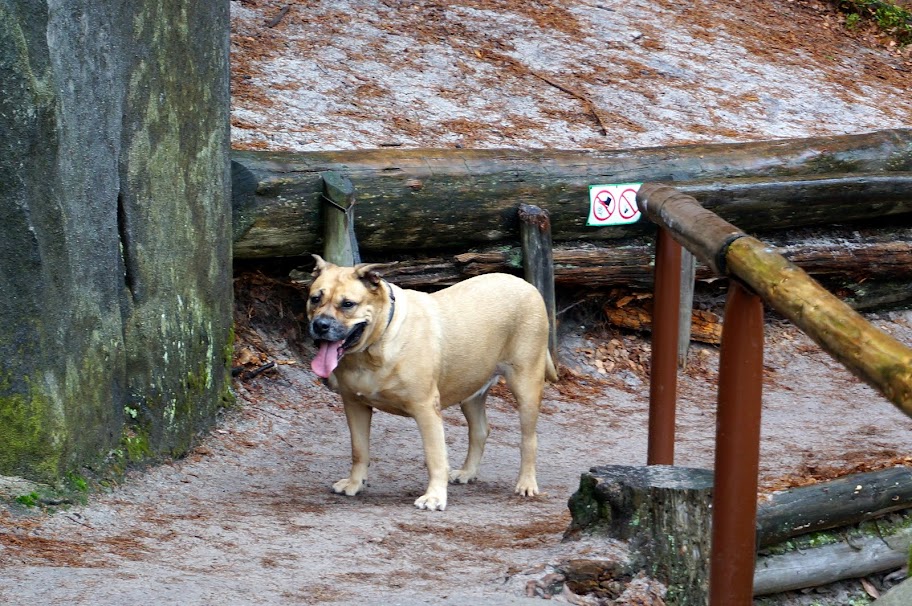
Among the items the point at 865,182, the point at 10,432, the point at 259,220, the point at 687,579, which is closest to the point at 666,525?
the point at 687,579

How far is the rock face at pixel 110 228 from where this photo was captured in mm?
5176

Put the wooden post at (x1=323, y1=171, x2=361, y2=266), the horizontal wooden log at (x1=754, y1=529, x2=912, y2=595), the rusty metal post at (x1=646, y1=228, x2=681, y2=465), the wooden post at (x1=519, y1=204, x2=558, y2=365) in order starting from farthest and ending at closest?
the wooden post at (x1=519, y1=204, x2=558, y2=365), the wooden post at (x1=323, y1=171, x2=361, y2=266), the horizontal wooden log at (x1=754, y1=529, x2=912, y2=595), the rusty metal post at (x1=646, y1=228, x2=681, y2=465)

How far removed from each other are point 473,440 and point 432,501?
86cm

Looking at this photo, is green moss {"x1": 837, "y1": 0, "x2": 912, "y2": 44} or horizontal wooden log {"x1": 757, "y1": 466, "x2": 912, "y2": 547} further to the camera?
green moss {"x1": 837, "y1": 0, "x2": 912, "y2": 44}

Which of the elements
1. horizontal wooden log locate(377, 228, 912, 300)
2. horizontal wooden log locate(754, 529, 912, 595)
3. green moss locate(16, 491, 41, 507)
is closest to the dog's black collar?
green moss locate(16, 491, 41, 507)

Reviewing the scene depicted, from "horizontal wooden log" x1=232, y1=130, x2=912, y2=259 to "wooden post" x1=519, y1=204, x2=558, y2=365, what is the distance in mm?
184

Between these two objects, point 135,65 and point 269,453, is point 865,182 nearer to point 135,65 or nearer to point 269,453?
point 269,453

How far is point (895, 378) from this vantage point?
2375 millimetres

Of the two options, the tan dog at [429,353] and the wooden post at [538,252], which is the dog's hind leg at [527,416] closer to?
the tan dog at [429,353]

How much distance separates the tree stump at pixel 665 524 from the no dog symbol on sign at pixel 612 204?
15.4 feet

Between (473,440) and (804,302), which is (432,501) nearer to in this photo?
(473,440)

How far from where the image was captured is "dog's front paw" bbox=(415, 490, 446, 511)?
6.10 meters

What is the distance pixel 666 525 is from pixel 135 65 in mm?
3539

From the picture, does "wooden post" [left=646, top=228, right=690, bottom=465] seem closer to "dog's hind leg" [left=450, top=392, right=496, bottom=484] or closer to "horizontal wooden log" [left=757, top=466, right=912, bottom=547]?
"horizontal wooden log" [left=757, top=466, right=912, bottom=547]
